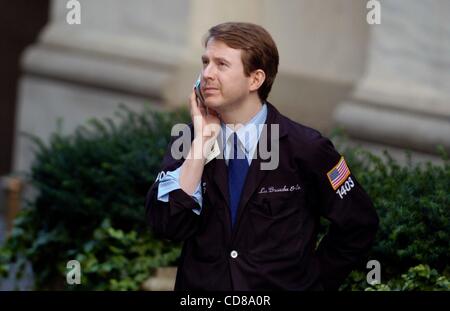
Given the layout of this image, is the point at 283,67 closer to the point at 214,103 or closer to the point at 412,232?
the point at 412,232

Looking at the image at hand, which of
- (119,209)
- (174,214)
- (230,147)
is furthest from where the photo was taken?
(119,209)

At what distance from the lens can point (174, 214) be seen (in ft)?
12.9

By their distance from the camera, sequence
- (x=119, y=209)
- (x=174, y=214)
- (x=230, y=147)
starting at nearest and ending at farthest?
(x=174, y=214) → (x=230, y=147) → (x=119, y=209)

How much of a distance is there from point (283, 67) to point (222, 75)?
4.60m

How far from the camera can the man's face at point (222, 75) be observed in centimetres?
398

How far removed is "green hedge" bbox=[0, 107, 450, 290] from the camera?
17.3 ft

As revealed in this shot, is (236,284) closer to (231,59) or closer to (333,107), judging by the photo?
Result: (231,59)

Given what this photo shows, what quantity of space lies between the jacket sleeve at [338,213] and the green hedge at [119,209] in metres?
0.96

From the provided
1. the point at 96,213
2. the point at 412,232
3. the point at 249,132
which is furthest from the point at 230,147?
the point at 96,213

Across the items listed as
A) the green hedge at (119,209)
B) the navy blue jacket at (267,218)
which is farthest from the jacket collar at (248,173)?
the green hedge at (119,209)

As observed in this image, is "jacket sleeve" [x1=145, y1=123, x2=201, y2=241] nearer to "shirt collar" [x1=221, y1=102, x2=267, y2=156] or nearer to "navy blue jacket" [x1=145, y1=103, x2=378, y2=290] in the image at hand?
"navy blue jacket" [x1=145, y1=103, x2=378, y2=290]

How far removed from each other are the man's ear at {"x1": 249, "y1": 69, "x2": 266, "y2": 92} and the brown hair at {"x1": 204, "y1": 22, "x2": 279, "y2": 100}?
0.01 metres

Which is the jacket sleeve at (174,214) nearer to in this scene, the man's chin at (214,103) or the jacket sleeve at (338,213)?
the man's chin at (214,103)

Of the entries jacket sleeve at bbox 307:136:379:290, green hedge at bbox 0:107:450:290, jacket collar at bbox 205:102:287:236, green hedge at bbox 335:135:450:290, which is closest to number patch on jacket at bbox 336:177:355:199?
jacket sleeve at bbox 307:136:379:290
